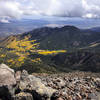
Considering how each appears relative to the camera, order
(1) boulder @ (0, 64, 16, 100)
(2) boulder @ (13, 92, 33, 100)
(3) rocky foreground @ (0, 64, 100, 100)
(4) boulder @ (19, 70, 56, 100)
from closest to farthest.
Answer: (2) boulder @ (13, 92, 33, 100) < (1) boulder @ (0, 64, 16, 100) < (3) rocky foreground @ (0, 64, 100, 100) < (4) boulder @ (19, 70, 56, 100)

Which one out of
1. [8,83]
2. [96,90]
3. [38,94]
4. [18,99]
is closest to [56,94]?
[38,94]

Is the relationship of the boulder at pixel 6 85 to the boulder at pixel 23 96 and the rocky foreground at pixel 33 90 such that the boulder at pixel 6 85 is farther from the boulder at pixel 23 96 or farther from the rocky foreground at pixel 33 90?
the boulder at pixel 23 96

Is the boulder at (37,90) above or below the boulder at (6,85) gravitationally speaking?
below

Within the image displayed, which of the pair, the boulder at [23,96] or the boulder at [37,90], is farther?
the boulder at [37,90]

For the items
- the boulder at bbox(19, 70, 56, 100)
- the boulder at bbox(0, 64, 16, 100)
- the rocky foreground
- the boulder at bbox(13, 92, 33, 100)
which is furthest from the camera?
the boulder at bbox(19, 70, 56, 100)

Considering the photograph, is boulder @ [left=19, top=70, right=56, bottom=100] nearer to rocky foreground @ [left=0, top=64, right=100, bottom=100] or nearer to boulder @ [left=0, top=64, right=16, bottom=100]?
rocky foreground @ [left=0, top=64, right=100, bottom=100]

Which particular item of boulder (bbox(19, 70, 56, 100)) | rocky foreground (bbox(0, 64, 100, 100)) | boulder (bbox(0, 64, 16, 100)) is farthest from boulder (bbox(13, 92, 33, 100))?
boulder (bbox(19, 70, 56, 100))

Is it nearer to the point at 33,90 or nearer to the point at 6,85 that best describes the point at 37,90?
the point at 33,90

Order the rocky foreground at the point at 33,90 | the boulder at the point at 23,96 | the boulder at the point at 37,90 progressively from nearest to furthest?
the boulder at the point at 23,96 < the rocky foreground at the point at 33,90 < the boulder at the point at 37,90

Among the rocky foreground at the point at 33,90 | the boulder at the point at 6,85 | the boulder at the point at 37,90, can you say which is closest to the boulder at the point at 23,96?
the rocky foreground at the point at 33,90

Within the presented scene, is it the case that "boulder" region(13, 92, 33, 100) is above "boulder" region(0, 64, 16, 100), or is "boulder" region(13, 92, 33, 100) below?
below

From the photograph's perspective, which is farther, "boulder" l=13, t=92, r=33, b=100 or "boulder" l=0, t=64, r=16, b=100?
"boulder" l=0, t=64, r=16, b=100
